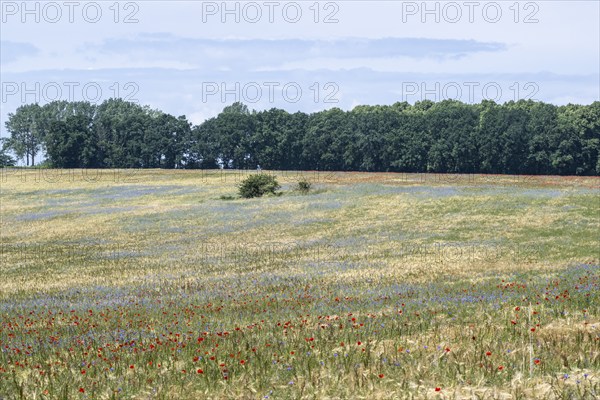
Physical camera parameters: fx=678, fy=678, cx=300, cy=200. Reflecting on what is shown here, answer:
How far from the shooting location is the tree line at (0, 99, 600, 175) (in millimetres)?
117062

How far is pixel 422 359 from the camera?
8641 mm

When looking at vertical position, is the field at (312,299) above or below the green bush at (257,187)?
below

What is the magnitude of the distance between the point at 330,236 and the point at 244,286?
17710 millimetres

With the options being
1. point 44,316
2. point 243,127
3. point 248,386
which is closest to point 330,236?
point 44,316

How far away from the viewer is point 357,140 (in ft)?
445

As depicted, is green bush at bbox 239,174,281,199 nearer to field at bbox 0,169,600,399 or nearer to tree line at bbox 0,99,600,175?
field at bbox 0,169,600,399

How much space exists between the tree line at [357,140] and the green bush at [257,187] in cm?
6484

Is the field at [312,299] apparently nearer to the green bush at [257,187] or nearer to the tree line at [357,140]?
the green bush at [257,187]

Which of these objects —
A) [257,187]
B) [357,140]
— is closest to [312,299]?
[257,187]

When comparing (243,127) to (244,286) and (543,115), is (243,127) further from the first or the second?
(244,286)

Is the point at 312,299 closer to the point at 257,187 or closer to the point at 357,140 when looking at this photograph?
the point at 257,187

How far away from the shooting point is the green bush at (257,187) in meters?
64.2

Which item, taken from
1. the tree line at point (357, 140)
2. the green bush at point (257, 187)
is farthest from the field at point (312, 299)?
the tree line at point (357, 140)

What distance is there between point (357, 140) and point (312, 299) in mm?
119360
